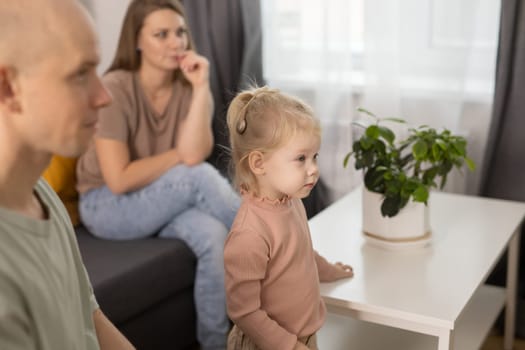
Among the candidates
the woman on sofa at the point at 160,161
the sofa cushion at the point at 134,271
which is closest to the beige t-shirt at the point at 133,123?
the woman on sofa at the point at 160,161

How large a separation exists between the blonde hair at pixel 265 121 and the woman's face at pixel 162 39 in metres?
0.86

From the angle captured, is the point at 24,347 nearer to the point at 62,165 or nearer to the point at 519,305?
the point at 62,165

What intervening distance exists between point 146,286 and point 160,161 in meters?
0.41

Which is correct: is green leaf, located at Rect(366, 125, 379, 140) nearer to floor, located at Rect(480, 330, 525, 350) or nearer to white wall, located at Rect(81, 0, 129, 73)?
floor, located at Rect(480, 330, 525, 350)

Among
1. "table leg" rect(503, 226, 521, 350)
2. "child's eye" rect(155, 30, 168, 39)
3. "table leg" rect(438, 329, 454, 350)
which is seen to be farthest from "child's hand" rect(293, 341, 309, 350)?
"child's eye" rect(155, 30, 168, 39)

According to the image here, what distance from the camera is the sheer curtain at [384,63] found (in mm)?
2525

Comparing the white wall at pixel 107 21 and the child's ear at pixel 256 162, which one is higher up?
the white wall at pixel 107 21

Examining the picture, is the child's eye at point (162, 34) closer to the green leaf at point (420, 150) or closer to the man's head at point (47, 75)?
the green leaf at point (420, 150)

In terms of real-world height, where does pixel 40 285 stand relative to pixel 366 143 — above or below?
above

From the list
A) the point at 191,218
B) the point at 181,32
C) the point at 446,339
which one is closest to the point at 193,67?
the point at 181,32

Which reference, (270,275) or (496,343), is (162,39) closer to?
(270,275)

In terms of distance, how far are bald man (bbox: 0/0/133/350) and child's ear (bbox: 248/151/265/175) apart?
549 millimetres

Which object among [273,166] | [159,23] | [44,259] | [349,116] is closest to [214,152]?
[349,116]

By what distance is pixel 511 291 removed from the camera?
2.33 metres
